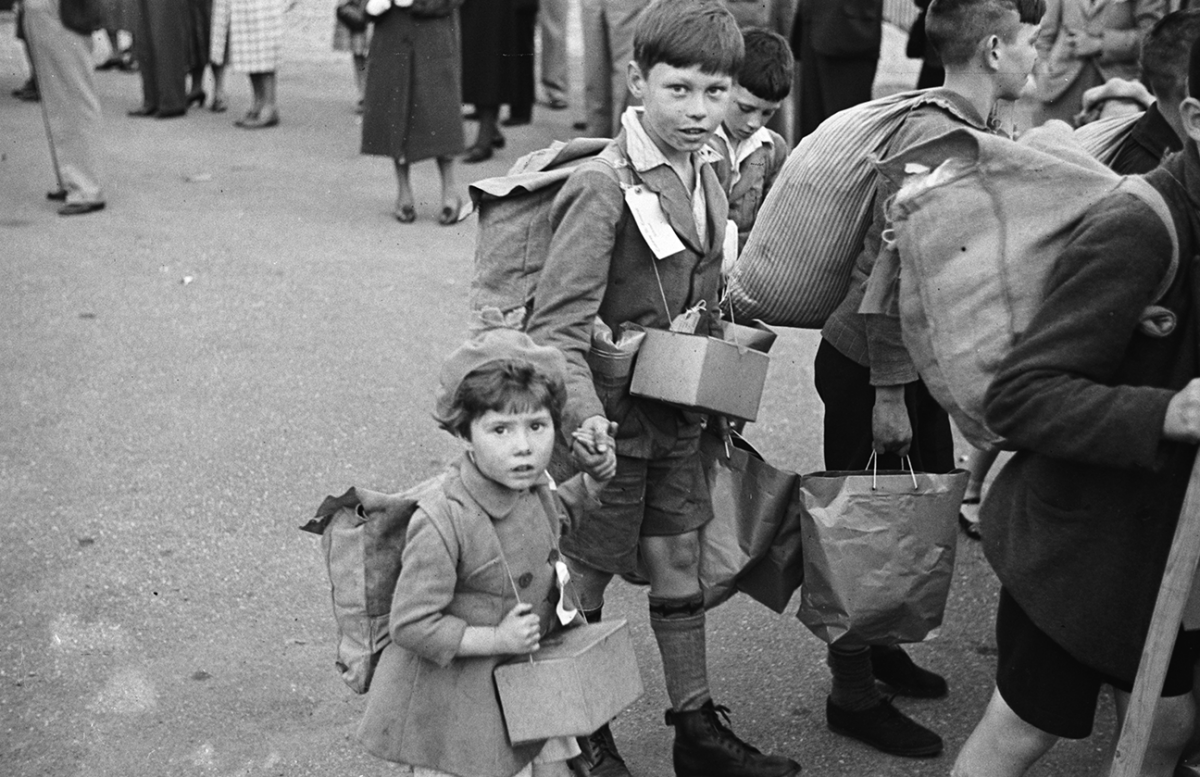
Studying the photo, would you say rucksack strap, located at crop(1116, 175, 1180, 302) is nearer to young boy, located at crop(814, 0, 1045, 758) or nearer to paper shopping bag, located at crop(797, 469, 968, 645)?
young boy, located at crop(814, 0, 1045, 758)

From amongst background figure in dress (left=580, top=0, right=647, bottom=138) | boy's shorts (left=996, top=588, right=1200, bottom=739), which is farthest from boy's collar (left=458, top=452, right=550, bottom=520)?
background figure in dress (left=580, top=0, right=647, bottom=138)

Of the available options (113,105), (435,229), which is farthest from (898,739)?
(113,105)

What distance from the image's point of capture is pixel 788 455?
5949mm

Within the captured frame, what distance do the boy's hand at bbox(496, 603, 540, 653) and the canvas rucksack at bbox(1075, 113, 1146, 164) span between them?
204cm

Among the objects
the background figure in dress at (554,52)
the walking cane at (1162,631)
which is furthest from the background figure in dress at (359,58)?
the walking cane at (1162,631)

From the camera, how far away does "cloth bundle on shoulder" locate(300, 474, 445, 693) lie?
288 cm

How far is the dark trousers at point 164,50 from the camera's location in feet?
40.0

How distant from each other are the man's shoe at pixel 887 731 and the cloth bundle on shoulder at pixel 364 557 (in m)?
1.52

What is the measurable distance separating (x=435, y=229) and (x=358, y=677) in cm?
632

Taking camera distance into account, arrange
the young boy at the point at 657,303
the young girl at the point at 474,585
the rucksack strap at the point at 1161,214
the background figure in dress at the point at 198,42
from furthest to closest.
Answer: the background figure in dress at the point at 198,42, the young boy at the point at 657,303, the young girl at the point at 474,585, the rucksack strap at the point at 1161,214

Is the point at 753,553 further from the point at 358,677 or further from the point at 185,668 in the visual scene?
the point at 185,668

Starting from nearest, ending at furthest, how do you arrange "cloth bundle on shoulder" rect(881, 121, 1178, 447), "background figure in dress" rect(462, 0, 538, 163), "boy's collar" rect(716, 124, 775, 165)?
"cloth bundle on shoulder" rect(881, 121, 1178, 447) < "boy's collar" rect(716, 124, 775, 165) < "background figure in dress" rect(462, 0, 538, 163)

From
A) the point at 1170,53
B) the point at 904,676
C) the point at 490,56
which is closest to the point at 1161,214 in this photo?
the point at 1170,53

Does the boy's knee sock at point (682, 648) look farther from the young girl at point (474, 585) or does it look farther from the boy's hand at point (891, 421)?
the young girl at point (474, 585)
